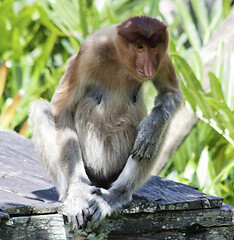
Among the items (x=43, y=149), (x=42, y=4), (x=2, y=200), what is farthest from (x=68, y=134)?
(x=42, y=4)

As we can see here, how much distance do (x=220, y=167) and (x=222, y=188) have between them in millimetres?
480

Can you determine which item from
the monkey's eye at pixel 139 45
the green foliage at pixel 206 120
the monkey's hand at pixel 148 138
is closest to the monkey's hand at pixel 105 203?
the monkey's hand at pixel 148 138

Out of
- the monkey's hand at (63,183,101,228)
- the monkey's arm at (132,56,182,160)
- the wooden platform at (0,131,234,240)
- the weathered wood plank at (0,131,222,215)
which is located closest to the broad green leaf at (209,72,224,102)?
the monkey's arm at (132,56,182,160)

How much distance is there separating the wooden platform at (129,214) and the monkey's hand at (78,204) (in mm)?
59

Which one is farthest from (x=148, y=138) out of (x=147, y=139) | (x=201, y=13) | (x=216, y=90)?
(x=201, y=13)

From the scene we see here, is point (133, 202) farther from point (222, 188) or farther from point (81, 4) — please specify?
point (81, 4)

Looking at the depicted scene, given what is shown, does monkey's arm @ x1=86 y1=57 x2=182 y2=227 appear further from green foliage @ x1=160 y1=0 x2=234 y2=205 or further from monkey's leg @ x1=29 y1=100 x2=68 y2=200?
green foliage @ x1=160 y1=0 x2=234 y2=205

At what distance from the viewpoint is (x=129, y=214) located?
10.7 feet

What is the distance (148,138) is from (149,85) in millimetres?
1480

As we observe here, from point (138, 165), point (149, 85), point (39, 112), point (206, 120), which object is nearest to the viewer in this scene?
point (138, 165)

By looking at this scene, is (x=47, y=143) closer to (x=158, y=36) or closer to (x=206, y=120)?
(x=158, y=36)

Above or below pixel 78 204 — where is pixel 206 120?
below

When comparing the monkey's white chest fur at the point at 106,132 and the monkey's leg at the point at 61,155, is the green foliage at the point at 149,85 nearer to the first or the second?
the monkey's white chest fur at the point at 106,132

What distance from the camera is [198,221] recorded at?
347 cm
